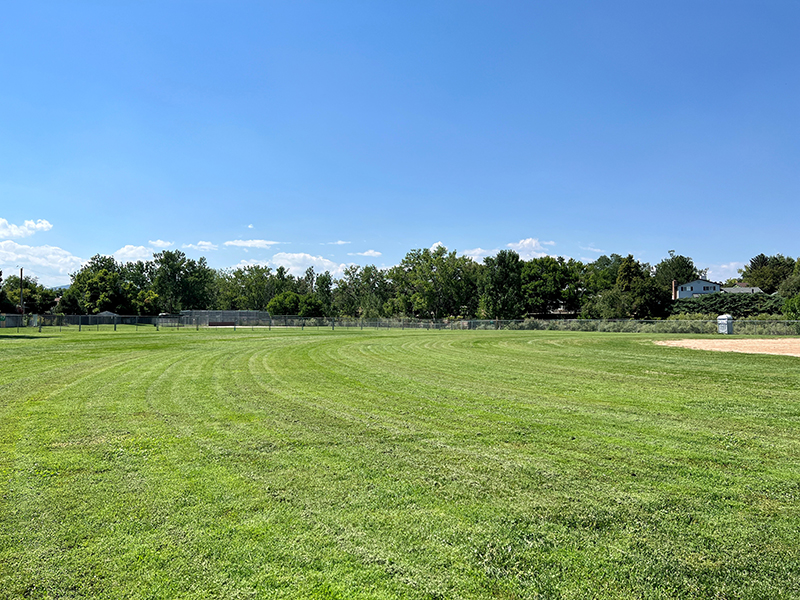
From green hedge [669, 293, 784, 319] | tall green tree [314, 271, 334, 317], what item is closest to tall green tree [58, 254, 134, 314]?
tall green tree [314, 271, 334, 317]

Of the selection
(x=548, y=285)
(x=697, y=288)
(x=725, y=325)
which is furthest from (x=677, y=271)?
(x=725, y=325)

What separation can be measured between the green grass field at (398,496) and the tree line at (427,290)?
64.6 m

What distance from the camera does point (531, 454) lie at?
5.58m

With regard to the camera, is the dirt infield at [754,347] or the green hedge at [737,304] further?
the green hedge at [737,304]

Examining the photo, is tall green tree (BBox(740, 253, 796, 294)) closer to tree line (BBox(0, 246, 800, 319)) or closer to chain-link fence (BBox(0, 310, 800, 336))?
tree line (BBox(0, 246, 800, 319))

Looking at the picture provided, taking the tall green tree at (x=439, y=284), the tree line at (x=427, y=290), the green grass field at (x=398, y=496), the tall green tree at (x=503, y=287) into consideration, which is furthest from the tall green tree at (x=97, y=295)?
the green grass field at (x=398, y=496)

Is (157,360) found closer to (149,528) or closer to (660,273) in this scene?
(149,528)

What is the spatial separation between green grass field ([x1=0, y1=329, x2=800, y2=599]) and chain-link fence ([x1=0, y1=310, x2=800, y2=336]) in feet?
123

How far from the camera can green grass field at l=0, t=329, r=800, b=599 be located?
299 centimetres

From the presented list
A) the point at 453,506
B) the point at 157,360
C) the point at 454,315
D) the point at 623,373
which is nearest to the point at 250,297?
the point at 454,315

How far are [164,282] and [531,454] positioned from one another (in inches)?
4215

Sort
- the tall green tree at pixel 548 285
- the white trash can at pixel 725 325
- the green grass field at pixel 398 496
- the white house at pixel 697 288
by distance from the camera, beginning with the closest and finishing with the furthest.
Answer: the green grass field at pixel 398 496 → the white trash can at pixel 725 325 → the tall green tree at pixel 548 285 → the white house at pixel 697 288

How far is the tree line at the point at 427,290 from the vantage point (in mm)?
69562

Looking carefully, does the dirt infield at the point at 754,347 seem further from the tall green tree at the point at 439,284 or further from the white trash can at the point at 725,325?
the tall green tree at the point at 439,284
